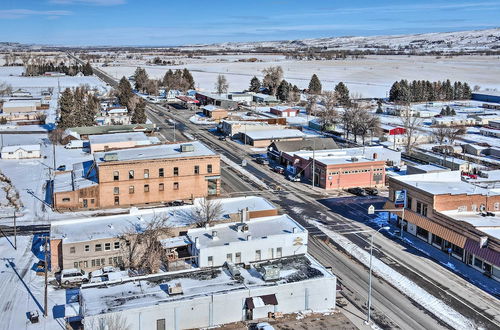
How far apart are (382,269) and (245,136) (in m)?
53.3

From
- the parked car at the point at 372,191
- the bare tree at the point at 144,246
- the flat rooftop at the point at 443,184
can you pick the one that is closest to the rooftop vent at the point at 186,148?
the bare tree at the point at 144,246

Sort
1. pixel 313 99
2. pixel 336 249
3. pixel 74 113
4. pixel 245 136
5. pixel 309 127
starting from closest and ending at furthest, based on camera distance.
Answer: pixel 336 249
pixel 245 136
pixel 74 113
pixel 309 127
pixel 313 99

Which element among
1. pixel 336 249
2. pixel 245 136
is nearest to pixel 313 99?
pixel 245 136

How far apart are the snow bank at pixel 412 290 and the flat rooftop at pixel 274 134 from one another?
43466 millimetres

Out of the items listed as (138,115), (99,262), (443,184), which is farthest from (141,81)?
(99,262)

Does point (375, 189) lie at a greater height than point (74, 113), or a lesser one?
lesser

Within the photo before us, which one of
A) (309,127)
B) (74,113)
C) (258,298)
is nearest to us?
(258,298)

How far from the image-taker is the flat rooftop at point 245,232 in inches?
1561

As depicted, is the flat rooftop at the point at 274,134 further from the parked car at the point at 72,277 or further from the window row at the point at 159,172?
the parked car at the point at 72,277

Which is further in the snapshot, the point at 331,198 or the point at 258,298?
the point at 331,198

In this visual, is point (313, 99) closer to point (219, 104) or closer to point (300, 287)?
point (219, 104)

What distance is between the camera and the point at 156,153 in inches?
2422

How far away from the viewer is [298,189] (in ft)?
209

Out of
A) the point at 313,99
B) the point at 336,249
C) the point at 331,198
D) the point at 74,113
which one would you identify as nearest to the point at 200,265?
the point at 336,249
